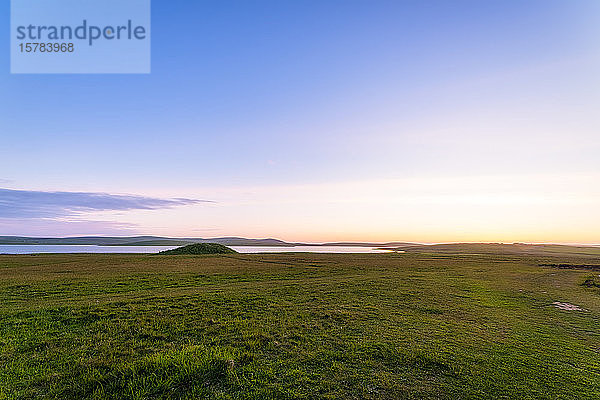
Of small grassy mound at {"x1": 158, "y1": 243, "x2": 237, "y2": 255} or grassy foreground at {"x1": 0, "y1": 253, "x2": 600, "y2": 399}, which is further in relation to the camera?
small grassy mound at {"x1": 158, "y1": 243, "x2": 237, "y2": 255}

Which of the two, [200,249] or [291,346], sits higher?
[291,346]

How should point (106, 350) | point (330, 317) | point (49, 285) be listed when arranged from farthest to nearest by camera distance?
point (49, 285), point (330, 317), point (106, 350)

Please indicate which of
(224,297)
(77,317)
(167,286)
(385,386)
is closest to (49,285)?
(167,286)

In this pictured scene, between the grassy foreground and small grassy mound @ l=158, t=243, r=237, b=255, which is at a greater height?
the grassy foreground

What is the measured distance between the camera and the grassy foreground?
9055mm

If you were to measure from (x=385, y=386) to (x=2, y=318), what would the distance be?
2044 centimetres

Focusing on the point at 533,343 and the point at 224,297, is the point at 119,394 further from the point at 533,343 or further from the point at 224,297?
the point at 533,343

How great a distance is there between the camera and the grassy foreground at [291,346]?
356 inches

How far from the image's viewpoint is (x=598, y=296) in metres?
26.3

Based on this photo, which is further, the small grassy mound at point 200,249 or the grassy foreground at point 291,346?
Answer: the small grassy mound at point 200,249

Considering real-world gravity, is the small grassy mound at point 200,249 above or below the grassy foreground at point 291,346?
below

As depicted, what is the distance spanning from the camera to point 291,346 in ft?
40.8

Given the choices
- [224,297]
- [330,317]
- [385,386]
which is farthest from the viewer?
[224,297]

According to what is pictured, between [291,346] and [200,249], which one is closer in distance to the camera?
[291,346]
